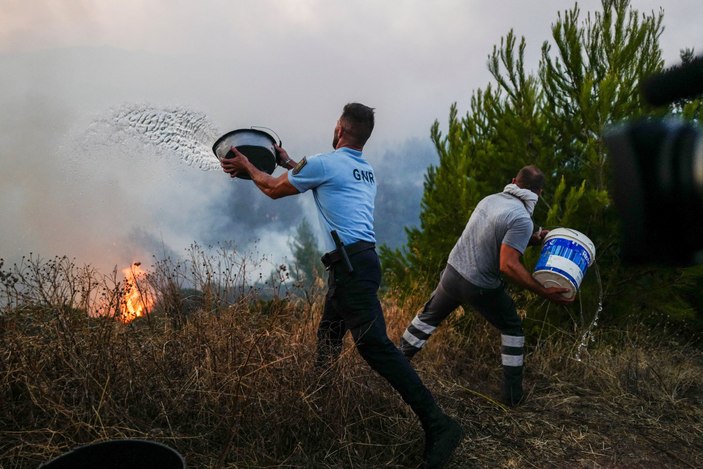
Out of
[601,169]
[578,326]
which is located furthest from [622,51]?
[578,326]

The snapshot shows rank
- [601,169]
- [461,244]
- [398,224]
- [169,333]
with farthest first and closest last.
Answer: [398,224], [601,169], [461,244], [169,333]

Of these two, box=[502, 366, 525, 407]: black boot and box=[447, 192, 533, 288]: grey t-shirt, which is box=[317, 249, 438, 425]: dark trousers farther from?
box=[502, 366, 525, 407]: black boot

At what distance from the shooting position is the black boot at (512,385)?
4.55 m

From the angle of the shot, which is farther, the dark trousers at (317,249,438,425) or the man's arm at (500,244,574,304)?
the man's arm at (500,244,574,304)

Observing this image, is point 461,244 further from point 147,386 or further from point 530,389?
point 147,386

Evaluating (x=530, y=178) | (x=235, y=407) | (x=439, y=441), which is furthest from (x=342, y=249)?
(x=530, y=178)

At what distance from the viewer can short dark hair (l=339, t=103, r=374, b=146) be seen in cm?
347

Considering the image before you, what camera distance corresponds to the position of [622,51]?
19.9ft

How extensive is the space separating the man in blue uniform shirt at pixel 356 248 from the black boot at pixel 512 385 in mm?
1319

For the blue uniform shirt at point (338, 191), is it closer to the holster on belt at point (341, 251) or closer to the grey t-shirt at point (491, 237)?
the holster on belt at point (341, 251)

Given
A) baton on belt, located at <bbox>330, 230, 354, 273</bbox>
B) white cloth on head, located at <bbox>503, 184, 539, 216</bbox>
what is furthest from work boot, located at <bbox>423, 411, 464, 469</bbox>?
white cloth on head, located at <bbox>503, 184, 539, 216</bbox>

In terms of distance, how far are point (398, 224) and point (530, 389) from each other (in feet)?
400

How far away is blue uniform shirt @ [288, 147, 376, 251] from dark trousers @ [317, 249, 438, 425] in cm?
16

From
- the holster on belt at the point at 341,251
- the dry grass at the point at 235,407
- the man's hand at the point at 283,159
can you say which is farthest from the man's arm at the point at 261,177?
the dry grass at the point at 235,407
